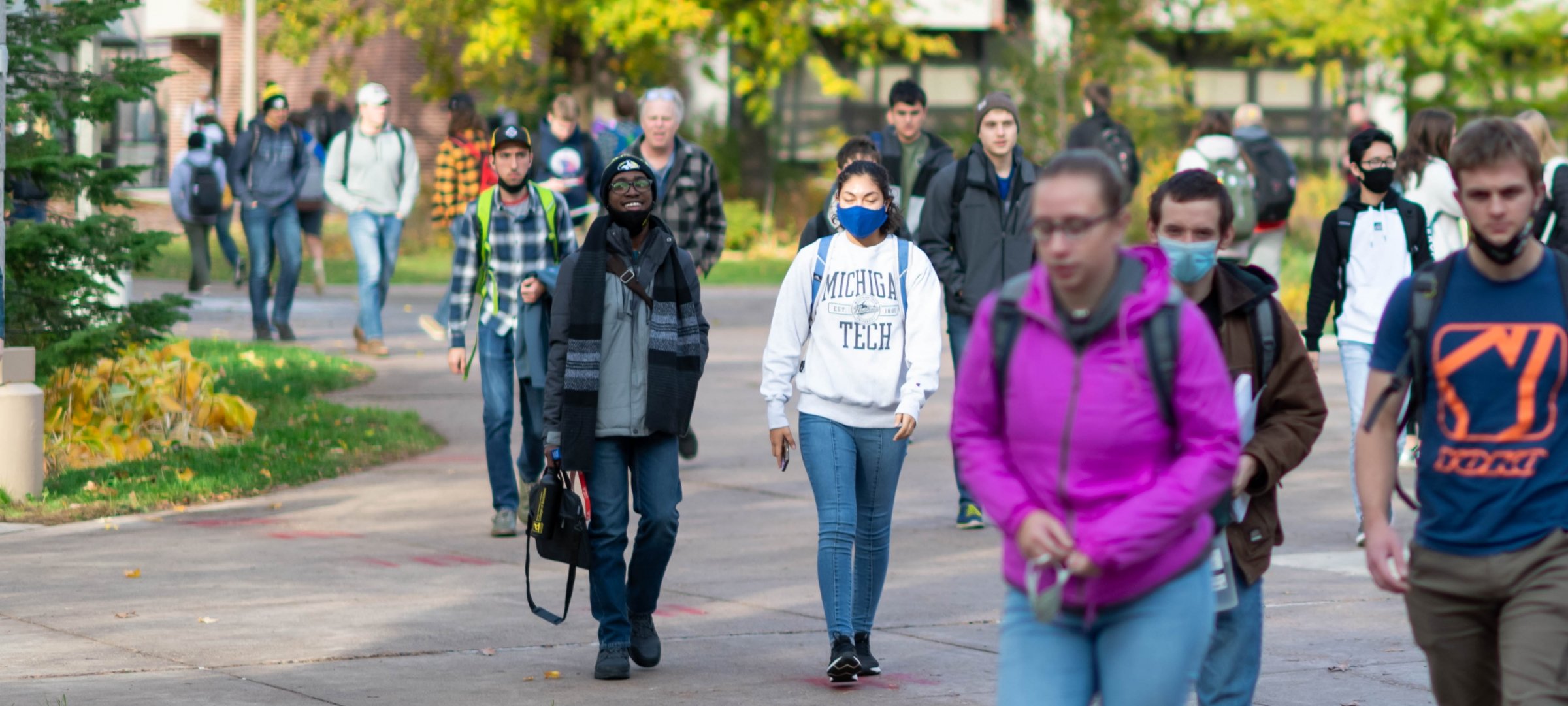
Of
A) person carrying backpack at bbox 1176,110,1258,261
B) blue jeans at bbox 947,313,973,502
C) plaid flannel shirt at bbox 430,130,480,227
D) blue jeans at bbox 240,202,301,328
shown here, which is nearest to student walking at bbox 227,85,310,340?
blue jeans at bbox 240,202,301,328

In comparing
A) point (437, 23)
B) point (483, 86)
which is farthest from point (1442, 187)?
point (483, 86)

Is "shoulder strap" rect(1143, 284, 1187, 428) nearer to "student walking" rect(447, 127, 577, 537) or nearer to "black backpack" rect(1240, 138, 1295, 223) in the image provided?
Result: "student walking" rect(447, 127, 577, 537)

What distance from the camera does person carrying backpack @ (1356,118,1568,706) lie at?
4.01 metres

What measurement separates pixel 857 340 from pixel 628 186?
0.95m

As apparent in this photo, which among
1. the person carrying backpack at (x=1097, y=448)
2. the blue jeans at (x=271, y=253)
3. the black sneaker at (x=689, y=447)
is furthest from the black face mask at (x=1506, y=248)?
the blue jeans at (x=271, y=253)

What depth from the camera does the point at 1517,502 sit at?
4.04 metres

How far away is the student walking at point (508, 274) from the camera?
8.78 metres

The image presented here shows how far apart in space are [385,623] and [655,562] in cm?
114

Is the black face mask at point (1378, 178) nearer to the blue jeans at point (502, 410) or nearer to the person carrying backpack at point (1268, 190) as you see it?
the blue jeans at point (502, 410)

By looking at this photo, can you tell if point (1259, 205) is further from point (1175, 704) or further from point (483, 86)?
point (483, 86)

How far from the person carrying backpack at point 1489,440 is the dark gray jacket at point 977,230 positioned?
16.5 ft

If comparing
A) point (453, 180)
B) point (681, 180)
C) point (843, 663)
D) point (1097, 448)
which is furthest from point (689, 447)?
point (1097, 448)

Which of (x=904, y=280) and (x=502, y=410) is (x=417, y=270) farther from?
(x=904, y=280)

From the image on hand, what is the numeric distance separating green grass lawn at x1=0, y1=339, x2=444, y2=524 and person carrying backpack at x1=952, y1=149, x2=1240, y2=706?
653 cm
